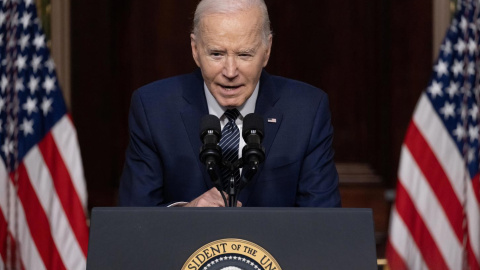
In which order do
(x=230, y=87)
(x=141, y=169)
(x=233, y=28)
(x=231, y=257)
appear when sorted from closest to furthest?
(x=231, y=257), (x=233, y=28), (x=230, y=87), (x=141, y=169)

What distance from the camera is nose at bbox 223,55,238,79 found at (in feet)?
7.27

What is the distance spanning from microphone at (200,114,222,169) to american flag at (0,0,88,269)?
6.34 feet

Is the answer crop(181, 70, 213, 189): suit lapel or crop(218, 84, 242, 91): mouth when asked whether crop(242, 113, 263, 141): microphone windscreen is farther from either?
crop(181, 70, 213, 189): suit lapel

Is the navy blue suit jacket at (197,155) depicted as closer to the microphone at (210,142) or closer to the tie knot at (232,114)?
the tie knot at (232,114)

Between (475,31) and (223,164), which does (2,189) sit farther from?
(475,31)

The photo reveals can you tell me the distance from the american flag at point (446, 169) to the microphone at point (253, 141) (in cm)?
187

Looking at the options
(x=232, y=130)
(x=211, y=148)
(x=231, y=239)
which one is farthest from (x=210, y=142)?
(x=232, y=130)

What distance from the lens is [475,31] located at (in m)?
3.61

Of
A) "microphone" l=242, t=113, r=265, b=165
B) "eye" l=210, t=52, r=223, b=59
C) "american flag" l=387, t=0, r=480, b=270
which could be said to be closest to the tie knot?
"eye" l=210, t=52, r=223, b=59

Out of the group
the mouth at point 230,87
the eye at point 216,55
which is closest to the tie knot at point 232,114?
the mouth at point 230,87

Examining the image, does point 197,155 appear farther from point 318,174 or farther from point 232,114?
point 318,174

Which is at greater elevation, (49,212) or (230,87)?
(230,87)

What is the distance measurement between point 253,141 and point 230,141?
0.57 m

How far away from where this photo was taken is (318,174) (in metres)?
2.41
